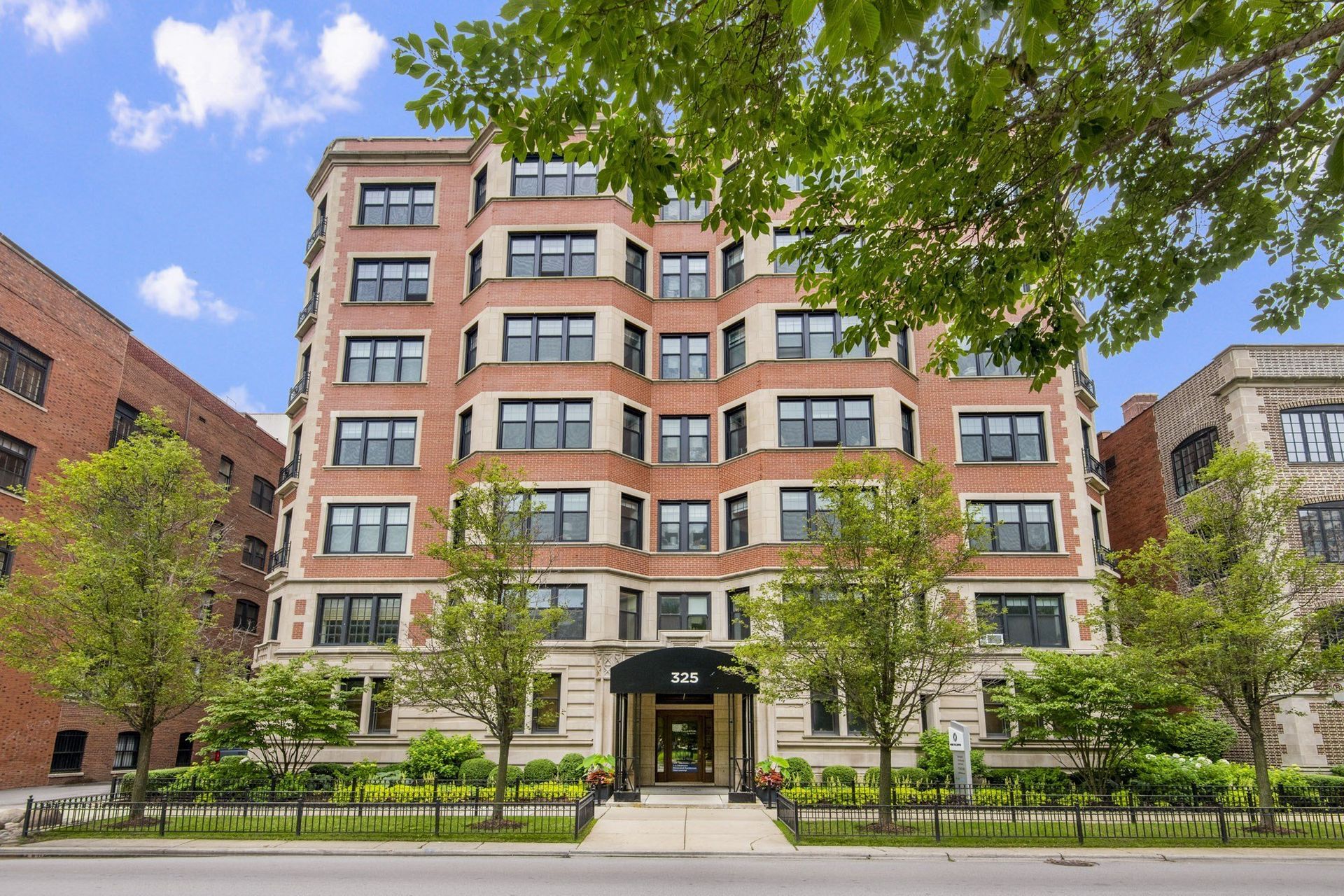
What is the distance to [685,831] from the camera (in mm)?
18672

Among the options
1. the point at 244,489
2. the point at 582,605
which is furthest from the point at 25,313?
the point at 582,605

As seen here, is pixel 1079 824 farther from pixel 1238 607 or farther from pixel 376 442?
pixel 376 442

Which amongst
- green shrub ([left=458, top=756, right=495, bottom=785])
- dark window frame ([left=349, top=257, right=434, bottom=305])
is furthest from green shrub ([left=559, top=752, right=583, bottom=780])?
dark window frame ([left=349, top=257, right=434, bottom=305])

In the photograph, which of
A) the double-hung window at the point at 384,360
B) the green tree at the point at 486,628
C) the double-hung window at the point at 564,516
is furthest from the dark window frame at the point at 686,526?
the double-hung window at the point at 384,360

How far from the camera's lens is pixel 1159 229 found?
9.80 metres

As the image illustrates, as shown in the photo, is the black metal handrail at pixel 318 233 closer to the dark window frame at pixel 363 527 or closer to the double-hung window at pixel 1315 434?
the dark window frame at pixel 363 527

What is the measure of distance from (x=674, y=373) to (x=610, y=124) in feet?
76.0

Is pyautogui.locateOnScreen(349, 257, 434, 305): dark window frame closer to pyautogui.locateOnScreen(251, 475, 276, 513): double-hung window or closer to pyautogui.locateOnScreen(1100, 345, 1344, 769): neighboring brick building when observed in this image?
pyautogui.locateOnScreen(251, 475, 276, 513): double-hung window

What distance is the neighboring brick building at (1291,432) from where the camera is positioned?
26.2 metres

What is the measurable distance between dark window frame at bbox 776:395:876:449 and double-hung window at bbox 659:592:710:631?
5.56m

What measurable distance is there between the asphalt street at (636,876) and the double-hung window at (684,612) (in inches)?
498

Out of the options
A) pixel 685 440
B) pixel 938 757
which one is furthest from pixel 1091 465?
pixel 685 440

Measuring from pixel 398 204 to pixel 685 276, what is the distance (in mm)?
10830

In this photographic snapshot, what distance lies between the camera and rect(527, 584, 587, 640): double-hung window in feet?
89.2
